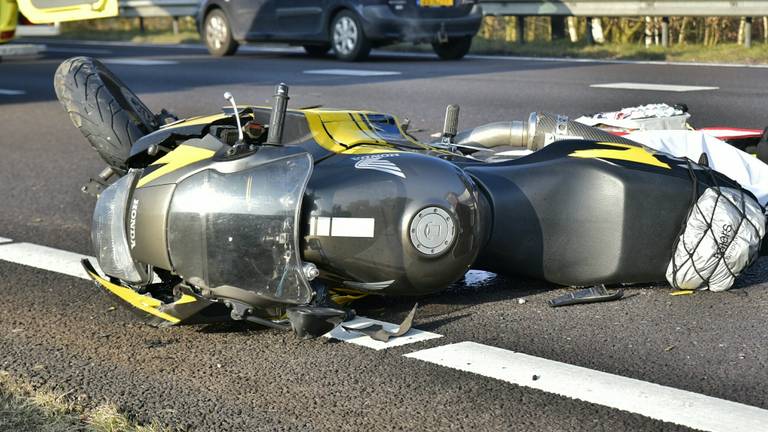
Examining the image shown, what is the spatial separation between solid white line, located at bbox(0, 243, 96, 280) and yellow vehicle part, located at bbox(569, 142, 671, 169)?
6.59ft

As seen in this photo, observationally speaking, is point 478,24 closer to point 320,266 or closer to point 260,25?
point 260,25

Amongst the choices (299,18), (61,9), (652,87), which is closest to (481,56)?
(299,18)

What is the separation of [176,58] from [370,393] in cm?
1417

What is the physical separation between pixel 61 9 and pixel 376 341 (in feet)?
17.4

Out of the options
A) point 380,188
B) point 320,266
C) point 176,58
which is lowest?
point 176,58

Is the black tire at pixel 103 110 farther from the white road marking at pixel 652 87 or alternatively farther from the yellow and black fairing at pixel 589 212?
the white road marking at pixel 652 87

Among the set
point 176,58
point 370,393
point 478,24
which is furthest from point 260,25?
point 370,393

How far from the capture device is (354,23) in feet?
48.8

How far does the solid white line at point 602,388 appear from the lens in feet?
9.75

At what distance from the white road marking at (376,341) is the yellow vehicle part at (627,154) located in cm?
84

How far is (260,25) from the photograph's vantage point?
16.2 m

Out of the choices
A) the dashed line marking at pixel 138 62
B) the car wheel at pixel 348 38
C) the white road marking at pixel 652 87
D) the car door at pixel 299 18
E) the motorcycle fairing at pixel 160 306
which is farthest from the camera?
the dashed line marking at pixel 138 62

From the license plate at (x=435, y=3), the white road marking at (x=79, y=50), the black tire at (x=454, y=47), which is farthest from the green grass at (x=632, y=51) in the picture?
the white road marking at (x=79, y=50)

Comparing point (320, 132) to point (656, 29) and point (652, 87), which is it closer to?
point (652, 87)
